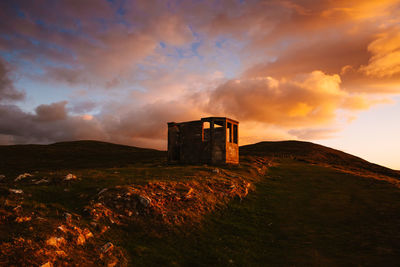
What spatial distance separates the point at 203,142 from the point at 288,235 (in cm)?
2428

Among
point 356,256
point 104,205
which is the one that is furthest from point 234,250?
point 104,205

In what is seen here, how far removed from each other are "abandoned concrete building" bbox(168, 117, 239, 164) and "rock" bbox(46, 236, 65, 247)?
2868 cm

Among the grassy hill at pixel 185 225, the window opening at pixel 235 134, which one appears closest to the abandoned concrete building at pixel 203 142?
the window opening at pixel 235 134

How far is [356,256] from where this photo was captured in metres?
14.0

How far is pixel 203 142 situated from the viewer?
4016cm

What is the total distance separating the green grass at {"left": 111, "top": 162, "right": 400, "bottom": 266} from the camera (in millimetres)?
13445

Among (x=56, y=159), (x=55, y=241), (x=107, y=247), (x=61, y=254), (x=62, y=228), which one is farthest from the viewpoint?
(x=56, y=159)

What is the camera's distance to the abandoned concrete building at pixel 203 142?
128 feet

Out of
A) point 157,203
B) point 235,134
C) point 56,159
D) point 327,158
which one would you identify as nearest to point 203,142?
point 235,134

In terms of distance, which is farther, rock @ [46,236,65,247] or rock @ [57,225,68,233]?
rock @ [57,225,68,233]

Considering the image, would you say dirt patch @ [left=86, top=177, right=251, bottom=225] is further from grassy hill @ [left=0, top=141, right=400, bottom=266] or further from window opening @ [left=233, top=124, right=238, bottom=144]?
window opening @ [left=233, top=124, right=238, bottom=144]

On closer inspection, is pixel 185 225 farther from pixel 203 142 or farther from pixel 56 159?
pixel 56 159

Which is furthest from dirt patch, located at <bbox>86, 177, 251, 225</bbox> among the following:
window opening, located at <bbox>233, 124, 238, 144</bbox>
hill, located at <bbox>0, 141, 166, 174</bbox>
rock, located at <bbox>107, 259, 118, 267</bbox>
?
hill, located at <bbox>0, 141, 166, 174</bbox>

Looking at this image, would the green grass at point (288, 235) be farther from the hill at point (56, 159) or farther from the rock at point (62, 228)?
the hill at point (56, 159)
